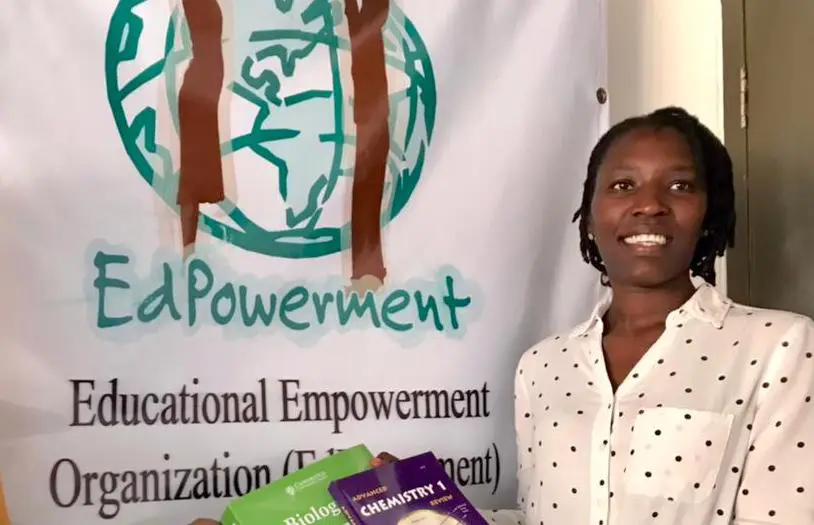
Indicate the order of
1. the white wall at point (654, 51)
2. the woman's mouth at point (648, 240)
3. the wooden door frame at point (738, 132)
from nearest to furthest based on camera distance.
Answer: the woman's mouth at point (648, 240) < the wooden door frame at point (738, 132) < the white wall at point (654, 51)

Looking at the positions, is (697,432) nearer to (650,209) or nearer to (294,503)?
(650,209)

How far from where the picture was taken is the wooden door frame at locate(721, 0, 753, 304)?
1249 mm

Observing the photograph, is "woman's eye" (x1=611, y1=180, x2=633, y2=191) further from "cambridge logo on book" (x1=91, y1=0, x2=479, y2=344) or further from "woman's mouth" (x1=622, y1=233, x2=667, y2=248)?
"cambridge logo on book" (x1=91, y1=0, x2=479, y2=344)

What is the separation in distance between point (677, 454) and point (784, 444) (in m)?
0.10

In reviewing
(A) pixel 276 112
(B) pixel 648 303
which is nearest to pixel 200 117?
(A) pixel 276 112

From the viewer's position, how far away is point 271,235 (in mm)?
1132

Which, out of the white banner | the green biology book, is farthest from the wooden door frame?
the green biology book

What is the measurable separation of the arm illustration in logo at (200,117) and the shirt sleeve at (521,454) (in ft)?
1.51

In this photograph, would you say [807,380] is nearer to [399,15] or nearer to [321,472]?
[321,472]

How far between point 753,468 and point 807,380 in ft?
0.34

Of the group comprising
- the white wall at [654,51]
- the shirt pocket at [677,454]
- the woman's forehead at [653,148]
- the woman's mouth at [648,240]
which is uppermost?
the white wall at [654,51]

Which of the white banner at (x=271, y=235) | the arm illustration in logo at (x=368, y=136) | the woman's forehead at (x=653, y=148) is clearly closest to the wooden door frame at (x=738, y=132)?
the white banner at (x=271, y=235)

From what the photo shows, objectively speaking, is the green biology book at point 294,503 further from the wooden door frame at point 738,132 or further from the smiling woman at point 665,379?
the wooden door frame at point 738,132

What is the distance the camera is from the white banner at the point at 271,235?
1049 millimetres
